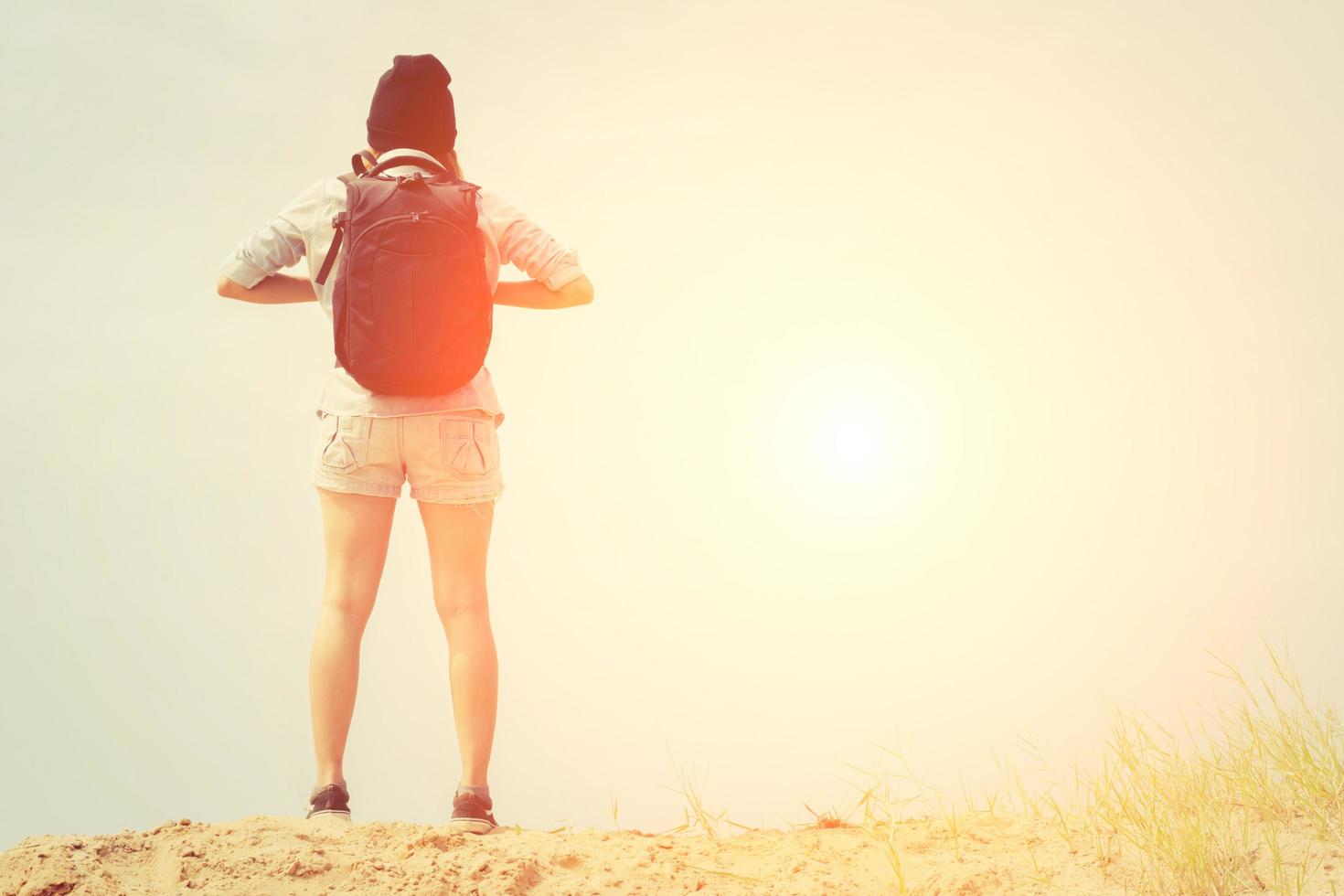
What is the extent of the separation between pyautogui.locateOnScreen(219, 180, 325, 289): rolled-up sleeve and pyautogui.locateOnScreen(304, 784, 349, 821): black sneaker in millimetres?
1714

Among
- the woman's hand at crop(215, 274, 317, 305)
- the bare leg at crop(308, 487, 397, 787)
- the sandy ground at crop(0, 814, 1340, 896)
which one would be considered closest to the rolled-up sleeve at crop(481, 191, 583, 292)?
the woman's hand at crop(215, 274, 317, 305)

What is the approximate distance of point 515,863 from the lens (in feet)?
11.2

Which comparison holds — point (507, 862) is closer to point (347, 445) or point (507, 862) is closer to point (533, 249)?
point (347, 445)

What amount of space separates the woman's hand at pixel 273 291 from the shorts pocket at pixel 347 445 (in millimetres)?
529

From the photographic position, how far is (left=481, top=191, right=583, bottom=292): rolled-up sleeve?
13.5ft

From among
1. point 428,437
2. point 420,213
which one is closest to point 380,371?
point 428,437

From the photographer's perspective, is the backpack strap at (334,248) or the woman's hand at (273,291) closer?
the backpack strap at (334,248)

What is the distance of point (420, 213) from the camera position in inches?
154

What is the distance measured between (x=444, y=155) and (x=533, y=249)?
476 millimetres

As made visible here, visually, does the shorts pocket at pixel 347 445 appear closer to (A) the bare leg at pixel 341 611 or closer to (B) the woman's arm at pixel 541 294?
(A) the bare leg at pixel 341 611

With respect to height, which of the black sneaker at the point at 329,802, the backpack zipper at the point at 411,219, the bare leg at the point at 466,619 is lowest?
the black sneaker at the point at 329,802

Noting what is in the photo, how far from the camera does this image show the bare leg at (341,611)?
3891mm

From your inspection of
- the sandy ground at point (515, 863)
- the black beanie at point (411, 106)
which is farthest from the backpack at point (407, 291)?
the sandy ground at point (515, 863)

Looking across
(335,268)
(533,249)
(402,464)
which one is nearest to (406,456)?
(402,464)
